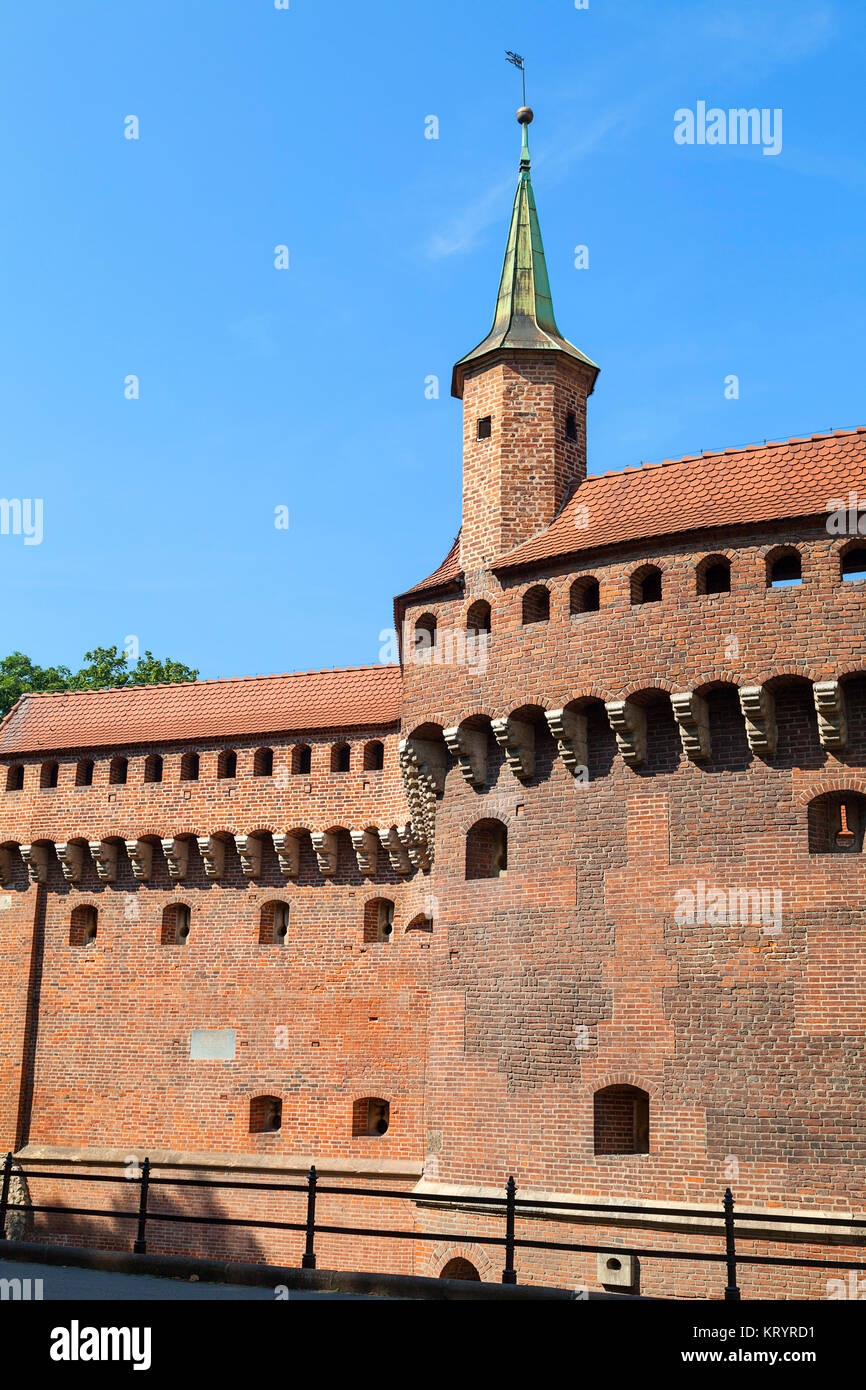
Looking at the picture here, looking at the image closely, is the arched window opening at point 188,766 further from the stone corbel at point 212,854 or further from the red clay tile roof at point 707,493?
the red clay tile roof at point 707,493

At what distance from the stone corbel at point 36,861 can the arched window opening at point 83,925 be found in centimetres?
100

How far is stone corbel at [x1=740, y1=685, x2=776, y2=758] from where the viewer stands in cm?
1812

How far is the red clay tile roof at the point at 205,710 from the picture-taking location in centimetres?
2690

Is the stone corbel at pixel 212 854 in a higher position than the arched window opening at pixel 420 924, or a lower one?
higher

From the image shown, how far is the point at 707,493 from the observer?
20172mm

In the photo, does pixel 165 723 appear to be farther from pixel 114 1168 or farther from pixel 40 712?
pixel 114 1168

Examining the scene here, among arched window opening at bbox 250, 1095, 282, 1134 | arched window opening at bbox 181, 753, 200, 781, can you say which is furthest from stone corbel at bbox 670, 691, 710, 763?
arched window opening at bbox 181, 753, 200, 781

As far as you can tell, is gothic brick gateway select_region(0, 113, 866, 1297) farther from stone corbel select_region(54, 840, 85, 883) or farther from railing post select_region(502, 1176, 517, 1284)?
railing post select_region(502, 1176, 517, 1284)

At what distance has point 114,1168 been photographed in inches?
1042

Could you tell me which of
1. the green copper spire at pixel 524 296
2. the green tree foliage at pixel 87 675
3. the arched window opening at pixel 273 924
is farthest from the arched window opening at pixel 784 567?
the green tree foliage at pixel 87 675

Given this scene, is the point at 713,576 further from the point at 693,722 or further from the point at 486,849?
the point at 486,849

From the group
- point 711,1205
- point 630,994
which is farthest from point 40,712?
point 711,1205

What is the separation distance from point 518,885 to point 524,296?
10143 mm
